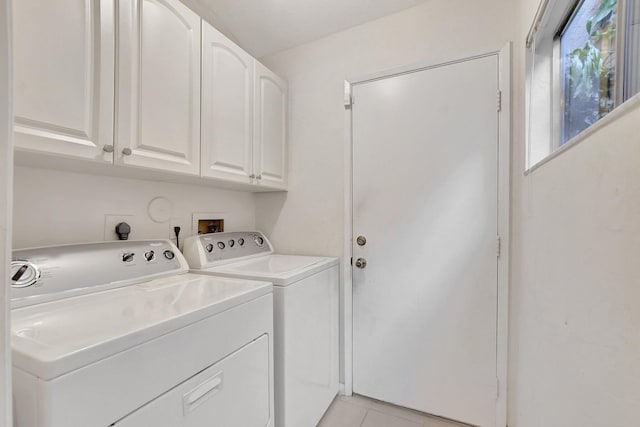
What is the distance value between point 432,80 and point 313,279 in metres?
1.38

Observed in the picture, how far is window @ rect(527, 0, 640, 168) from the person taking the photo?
2.19 feet

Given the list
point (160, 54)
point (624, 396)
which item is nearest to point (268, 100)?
point (160, 54)

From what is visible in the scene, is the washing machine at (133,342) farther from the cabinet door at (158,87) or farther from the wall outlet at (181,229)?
the cabinet door at (158,87)

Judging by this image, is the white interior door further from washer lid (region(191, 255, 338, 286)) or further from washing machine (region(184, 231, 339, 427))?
washer lid (region(191, 255, 338, 286))

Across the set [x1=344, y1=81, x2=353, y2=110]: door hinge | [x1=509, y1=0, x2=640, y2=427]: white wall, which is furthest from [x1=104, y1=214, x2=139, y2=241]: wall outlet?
[x1=509, y1=0, x2=640, y2=427]: white wall

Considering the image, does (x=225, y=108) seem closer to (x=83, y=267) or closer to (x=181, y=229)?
(x=181, y=229)

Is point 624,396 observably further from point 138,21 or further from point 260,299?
point 138,21

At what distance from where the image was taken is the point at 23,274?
93cm

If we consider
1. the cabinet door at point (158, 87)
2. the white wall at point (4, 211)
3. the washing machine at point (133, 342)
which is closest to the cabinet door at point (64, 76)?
the cabinet door at point (158, 87)

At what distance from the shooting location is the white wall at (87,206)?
3.53ft

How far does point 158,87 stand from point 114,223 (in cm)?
68

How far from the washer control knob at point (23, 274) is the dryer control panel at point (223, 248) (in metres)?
0.64

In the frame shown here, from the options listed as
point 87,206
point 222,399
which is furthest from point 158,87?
point 222,399

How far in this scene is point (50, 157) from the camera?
3.12 feet
